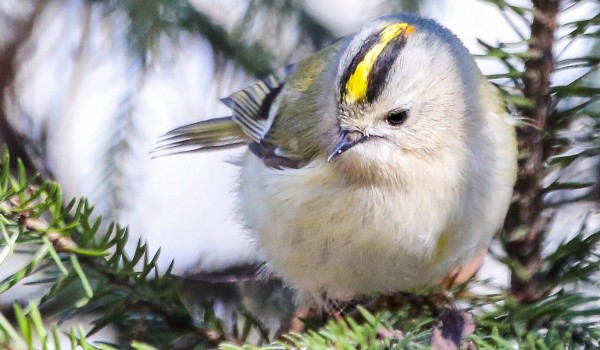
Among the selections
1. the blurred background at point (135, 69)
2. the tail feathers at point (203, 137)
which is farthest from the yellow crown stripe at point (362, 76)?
the tail feathers at point (203, 137)

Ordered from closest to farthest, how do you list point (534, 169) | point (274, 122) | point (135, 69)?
point (534, 169) → point (135, 69) → point (274, 122)

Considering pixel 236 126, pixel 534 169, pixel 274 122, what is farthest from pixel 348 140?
pixel 236 126

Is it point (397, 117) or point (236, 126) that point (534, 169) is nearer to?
point (397, 117)

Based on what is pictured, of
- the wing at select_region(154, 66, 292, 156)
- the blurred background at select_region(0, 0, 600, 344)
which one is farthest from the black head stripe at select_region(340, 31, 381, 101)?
the wing at select_region(154, 66, 292, 156)

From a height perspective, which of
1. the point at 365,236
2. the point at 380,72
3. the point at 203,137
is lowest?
the point at 365,236

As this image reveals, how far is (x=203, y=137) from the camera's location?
1.86 metres

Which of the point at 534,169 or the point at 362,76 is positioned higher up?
the point at 362,76

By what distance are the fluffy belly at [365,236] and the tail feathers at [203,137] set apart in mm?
442

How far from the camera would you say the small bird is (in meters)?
1.32

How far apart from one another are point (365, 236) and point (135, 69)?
0.55m

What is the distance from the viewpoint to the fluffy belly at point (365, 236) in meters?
1.32

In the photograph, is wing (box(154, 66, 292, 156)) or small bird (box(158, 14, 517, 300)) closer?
small bird (box(158, 14, 517, 300))

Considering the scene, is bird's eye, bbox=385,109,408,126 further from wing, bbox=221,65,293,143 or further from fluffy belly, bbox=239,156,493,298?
wing, bbox=221,65,293,143

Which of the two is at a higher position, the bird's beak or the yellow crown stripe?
the yellow crown stripe
